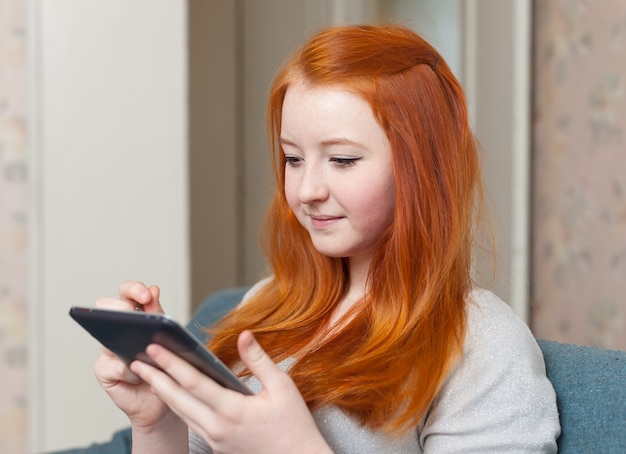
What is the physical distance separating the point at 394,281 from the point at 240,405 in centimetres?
33

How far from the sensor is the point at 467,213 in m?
1.21

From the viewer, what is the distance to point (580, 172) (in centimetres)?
276

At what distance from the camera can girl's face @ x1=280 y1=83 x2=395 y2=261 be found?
1.14 meters

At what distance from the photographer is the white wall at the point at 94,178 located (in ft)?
8.08

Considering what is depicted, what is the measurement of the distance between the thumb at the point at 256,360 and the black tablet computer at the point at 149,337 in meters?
0.02

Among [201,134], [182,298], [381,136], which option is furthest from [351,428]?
[201,134]

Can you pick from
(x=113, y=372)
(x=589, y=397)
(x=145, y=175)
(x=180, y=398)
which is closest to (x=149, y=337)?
(x=180, y=398)

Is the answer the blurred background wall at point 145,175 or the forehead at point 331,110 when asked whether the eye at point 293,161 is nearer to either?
the forehead at point 331,110

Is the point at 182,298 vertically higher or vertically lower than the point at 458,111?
lower

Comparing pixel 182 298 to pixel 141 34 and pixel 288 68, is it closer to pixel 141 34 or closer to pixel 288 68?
pixel 141 34

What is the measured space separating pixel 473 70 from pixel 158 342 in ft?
7.65

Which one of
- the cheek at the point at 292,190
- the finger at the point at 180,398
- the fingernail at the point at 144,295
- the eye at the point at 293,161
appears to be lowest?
the finger at the point at 180,398

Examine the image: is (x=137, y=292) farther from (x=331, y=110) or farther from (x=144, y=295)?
(x=331, y=110)

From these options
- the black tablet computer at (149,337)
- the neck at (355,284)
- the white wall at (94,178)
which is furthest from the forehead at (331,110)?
the white wall at (94,178)
